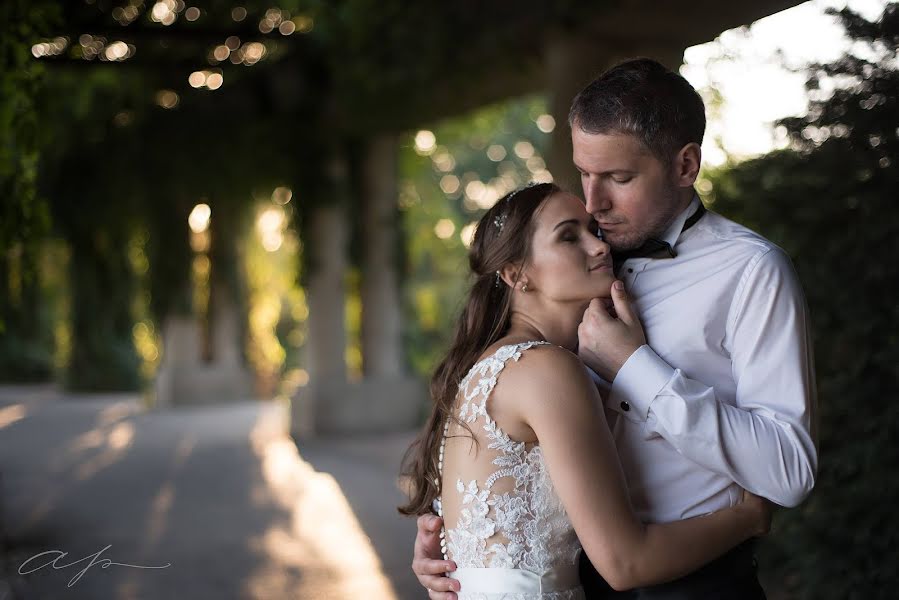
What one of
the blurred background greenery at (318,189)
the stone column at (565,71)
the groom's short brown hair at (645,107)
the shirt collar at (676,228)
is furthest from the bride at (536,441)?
the stone column at (565,71)

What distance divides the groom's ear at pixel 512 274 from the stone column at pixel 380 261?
29.9 ft

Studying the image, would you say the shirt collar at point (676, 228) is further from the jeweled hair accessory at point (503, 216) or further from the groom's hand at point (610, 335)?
the jeweled hair accessory at point (503, 216)

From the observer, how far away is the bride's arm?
1715 millimetres

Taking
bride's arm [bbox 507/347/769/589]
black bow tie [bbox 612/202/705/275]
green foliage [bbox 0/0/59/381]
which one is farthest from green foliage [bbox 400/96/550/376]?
bride's arm [bbox 507/347/769/589]

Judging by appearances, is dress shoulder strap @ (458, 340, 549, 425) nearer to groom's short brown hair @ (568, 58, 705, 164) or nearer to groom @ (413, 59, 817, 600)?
groom @ (413, 59, 817, 600)

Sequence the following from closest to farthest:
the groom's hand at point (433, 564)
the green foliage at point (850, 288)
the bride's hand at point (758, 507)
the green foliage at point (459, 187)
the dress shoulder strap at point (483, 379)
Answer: the bride's hand at point (758, 507)
the dress shoulder strap at point (483, 379)
the groom's hand at point (433, 564)
the green foliage at point (850, 288)
the green foliage at point (459, 187)

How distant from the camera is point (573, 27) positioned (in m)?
6.04

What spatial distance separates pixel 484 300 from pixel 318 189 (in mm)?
9100

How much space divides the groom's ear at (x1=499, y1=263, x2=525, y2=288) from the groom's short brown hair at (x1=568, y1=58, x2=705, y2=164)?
1.12 feet

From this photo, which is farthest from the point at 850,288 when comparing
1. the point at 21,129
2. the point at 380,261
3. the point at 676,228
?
the point at 380,261

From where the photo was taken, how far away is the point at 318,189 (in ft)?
36.0

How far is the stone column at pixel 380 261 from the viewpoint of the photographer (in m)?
11.1

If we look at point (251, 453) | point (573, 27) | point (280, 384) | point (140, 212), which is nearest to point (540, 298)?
point (573, 27)

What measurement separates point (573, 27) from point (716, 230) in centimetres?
443
